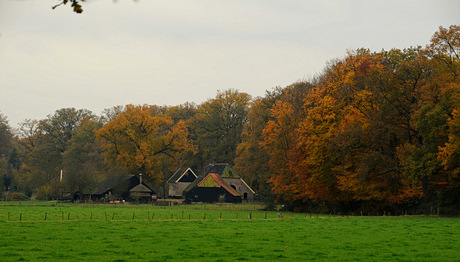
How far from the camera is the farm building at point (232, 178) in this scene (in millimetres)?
91438

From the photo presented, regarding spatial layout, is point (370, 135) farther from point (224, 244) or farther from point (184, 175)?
point (184, 175)

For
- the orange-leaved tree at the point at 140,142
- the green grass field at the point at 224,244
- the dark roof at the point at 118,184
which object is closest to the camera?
the green grass field at the point at 224,244

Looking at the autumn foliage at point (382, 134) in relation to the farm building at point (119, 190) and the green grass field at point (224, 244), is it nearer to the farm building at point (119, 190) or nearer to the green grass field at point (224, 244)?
the green grass field at point (224, 244)

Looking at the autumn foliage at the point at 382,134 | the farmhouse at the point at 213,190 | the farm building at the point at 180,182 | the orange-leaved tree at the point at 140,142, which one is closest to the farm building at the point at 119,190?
the orange-leaved tree at the point at 140,142

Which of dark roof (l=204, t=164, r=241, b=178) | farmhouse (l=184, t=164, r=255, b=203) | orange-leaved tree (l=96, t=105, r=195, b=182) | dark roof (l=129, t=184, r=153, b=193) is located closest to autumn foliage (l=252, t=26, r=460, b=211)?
farmhouse (l=184, t=164, r=255, b=203)

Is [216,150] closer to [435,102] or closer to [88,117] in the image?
[88,117]

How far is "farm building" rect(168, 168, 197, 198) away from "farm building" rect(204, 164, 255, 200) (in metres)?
4.75

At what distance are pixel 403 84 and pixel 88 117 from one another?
85861mm

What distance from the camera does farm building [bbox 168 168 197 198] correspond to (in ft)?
318

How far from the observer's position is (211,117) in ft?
336

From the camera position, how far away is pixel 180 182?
97000mm

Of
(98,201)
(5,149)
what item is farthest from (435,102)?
(5,149)

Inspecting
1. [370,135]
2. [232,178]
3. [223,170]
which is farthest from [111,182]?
[370,135]

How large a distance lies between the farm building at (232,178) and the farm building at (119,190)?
11.0m
